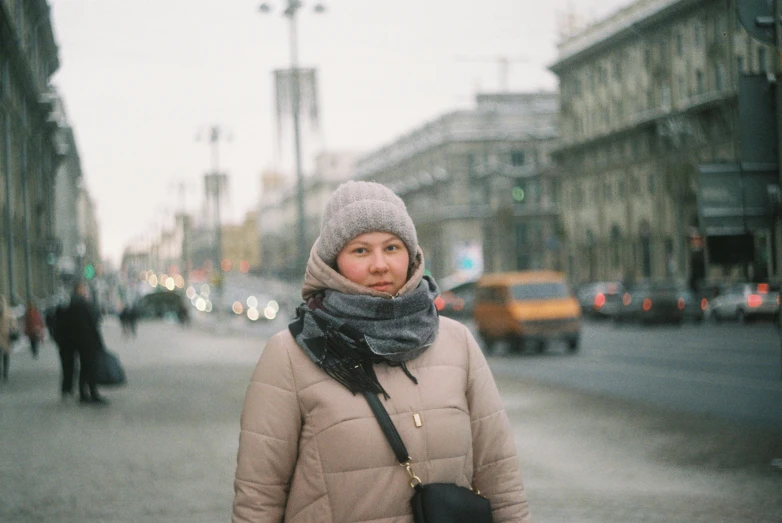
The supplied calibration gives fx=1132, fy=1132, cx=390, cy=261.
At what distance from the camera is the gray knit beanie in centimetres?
326

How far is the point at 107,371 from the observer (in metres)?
16.3

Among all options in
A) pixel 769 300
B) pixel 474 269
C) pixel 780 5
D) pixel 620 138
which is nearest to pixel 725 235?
pixel 780 5

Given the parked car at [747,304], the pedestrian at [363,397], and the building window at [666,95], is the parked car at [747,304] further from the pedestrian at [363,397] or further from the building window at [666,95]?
the pedestrian at [363,397]

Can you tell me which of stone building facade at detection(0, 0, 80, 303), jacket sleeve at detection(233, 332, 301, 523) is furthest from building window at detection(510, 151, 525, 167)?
jacket sleeve at detection(233, 332, 301, 523)

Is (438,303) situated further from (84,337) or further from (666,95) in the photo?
(666,95)

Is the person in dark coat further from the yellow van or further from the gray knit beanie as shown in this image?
the gray knit beanie

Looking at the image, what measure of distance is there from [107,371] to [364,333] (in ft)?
45.1

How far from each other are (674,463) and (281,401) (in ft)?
25.2

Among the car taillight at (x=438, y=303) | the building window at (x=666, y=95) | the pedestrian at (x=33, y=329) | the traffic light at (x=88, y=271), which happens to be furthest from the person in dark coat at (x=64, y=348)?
the building window at (x=666, y=95)

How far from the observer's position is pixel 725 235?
31.3 feet

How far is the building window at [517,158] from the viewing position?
9956 centimetres

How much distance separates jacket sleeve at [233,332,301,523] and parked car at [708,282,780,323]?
128 ft

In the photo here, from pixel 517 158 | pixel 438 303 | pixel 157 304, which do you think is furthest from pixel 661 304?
pixel 157 304

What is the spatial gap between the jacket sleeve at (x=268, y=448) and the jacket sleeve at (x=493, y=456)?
20.5 inches
